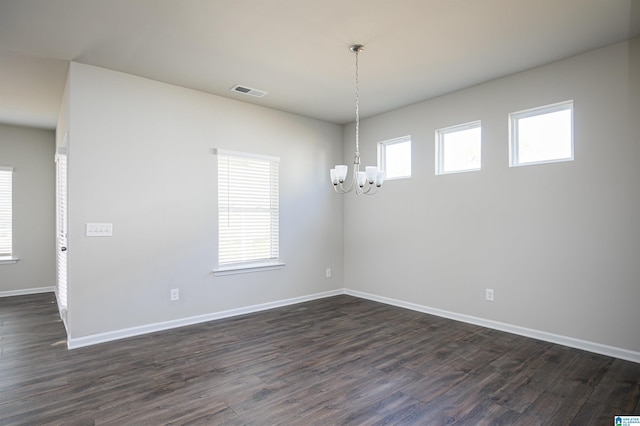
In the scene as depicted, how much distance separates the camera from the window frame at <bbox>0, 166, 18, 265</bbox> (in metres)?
5.59

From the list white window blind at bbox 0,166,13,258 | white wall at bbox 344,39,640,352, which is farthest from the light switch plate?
white wall at bbox 344,39,640,352

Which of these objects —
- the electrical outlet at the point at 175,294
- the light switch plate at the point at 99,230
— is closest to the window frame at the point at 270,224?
the electrical outlet at the point at 175,294

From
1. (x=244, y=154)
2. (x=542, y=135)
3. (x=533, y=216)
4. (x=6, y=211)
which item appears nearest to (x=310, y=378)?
(x=533, y=216)

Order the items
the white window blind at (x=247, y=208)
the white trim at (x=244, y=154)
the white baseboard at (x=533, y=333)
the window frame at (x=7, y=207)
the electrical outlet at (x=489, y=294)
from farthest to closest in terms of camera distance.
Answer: the window frame at (x=7, y=207)
the white window blind at (x=247, y=208)
the white trim at (x=244, y=154)
the electrical outlet at (x=489, y=294)
the white baseboard at (x=533, y=333)

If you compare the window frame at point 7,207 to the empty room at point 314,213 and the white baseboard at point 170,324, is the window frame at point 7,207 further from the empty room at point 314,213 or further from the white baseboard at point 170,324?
the white baseboard at point 170,324

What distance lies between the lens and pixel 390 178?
515 centimetres

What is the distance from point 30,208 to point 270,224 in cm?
415

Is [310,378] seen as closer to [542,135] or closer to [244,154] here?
[244,154]

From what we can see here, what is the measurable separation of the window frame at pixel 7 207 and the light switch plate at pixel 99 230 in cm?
334

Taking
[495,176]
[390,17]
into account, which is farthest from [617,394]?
[390,17]

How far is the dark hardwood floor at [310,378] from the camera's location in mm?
2270

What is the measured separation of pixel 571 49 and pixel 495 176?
4.48 feet

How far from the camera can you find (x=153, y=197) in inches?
155

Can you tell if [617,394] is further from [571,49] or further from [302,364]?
[571,49]
